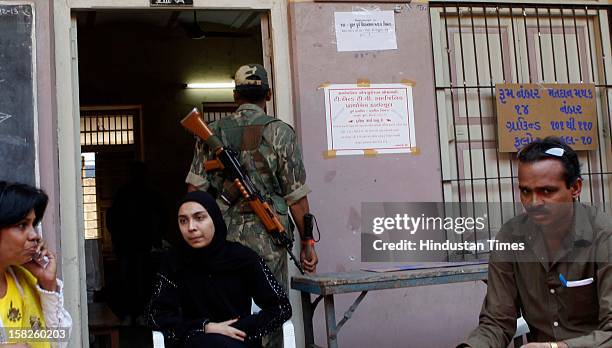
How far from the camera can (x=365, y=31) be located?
5.27 metres

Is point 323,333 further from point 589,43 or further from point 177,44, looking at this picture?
point 177,44

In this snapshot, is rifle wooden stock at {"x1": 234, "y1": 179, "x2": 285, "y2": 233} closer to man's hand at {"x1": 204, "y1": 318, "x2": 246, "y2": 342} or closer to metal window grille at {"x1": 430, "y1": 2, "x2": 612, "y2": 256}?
man's hand at {"x1": 204, "y1": 318, "x2": 246, "y2": 342}

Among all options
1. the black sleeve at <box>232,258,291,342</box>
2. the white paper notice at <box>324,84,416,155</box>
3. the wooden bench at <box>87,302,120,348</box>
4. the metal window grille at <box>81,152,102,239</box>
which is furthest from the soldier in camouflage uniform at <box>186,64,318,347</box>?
the metal window grille at <box>81,152,102,239</box>

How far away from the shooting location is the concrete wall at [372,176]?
5.11 meters

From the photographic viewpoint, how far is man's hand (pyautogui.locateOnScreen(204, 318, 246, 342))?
3.62 m

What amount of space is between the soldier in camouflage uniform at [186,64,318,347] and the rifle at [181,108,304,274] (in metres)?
0.05

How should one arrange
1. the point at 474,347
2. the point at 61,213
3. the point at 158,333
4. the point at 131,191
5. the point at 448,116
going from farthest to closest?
the point at 131,191, the point at 448,116, the point at 61,213, the point at 158,333, the point at 474,347

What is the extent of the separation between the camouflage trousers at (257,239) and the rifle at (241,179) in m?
0.04

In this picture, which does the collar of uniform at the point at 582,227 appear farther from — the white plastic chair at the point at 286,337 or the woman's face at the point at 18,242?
the woman's face at the point at 18,242

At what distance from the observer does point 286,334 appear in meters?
3.71

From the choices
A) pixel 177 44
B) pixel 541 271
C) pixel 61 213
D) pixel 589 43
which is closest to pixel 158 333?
pixel 61 213

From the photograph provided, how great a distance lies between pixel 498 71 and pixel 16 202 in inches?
148

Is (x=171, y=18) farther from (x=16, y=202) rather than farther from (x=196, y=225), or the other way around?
(x=16, y=202)

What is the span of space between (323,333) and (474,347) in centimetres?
246
